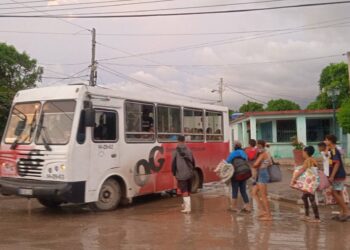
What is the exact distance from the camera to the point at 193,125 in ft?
50.8

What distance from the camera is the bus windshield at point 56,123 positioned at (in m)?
11.0

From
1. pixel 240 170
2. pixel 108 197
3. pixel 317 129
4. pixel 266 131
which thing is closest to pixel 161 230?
pixel 108 197

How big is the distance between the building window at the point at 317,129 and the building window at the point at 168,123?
23.1m

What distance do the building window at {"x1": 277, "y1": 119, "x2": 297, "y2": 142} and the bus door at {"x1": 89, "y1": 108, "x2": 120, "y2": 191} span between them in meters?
25.7

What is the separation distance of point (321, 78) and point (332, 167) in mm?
43615

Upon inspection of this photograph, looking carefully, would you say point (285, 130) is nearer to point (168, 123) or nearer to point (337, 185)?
point (168, 123)

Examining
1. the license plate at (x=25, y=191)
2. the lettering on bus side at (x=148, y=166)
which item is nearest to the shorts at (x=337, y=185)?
the lettering on bus side at (x=148, y=166)

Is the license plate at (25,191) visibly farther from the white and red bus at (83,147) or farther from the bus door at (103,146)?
the bus door at (103,146)

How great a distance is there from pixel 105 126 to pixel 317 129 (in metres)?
26.9

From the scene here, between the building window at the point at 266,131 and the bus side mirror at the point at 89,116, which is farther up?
the building window at the point at 266,131

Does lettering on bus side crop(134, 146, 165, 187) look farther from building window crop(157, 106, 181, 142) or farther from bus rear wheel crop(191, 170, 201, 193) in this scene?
bus rear wheel crop(191, 170, 201, 193)

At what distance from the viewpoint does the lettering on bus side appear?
42.4 feet

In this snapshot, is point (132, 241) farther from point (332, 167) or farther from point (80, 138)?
point (332, 167)

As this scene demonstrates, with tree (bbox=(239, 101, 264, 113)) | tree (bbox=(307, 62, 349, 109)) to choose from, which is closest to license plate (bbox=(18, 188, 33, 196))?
tree (bbox=(307, 62, 349, 109))
